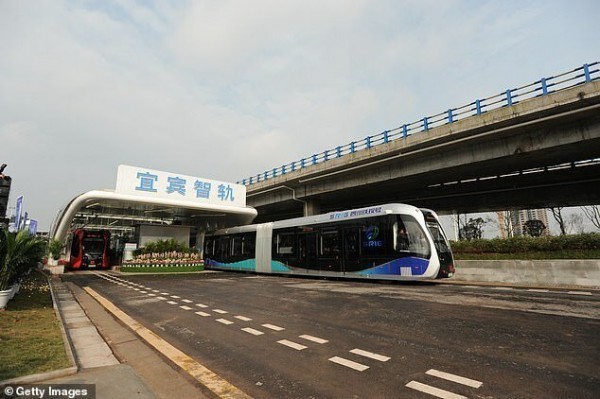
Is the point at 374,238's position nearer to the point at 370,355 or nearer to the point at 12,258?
the point at 370,355

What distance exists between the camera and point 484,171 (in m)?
19.9

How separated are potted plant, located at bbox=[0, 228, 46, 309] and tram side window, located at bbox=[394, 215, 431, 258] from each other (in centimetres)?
1278

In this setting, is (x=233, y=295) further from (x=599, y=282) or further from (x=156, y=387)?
(x=599, y=282)

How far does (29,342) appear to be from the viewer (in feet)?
16.3

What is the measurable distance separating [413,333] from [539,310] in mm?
4026

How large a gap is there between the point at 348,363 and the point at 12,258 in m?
9.26

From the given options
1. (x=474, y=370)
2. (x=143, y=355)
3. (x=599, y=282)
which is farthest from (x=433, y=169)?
(x=143, y=355)

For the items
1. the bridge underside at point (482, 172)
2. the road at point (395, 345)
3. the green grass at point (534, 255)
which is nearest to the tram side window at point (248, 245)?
the bridge underside at point (482, 172)

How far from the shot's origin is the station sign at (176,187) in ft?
69.6

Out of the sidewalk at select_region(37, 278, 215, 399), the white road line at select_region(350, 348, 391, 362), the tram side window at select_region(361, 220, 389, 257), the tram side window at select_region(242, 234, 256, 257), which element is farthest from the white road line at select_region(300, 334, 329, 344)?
the tram side window at select_region(242, 234, 256, 257)

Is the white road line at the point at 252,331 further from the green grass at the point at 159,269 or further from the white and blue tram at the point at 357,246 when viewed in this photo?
the green grass at the point at 159,269

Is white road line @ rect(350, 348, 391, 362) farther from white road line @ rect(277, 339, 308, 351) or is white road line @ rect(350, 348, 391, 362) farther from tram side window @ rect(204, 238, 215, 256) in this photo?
tram side window @ rect(204, 238, 215, 256)

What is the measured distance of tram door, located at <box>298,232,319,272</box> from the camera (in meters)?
17.7

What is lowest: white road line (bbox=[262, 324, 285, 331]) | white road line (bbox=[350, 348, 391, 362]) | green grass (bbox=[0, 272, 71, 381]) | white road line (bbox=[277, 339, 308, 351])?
white road line (bbox=[277, 339, 308, 351])
